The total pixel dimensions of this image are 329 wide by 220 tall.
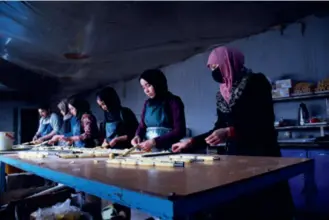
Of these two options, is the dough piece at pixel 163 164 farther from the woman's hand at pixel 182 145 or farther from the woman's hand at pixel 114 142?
the woman's hand at pixel 114 142

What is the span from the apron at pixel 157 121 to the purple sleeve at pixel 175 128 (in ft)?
0.20

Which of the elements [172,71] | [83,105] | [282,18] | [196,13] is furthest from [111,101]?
[172,71]

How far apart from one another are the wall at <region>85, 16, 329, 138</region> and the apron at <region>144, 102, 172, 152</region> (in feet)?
7.34

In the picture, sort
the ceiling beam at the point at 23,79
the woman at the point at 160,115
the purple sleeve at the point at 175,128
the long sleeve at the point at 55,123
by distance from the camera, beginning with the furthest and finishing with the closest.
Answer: the ceiling beam at the point at 23,79
the long sleeve at the point at 55,123
the woman at the point at 160,115
the purple sleeve at the point at 175,128

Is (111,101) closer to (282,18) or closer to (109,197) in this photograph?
(109,197)

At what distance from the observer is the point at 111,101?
273 centimetres

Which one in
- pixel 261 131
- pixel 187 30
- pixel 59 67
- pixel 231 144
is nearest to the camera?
pixel 261 131

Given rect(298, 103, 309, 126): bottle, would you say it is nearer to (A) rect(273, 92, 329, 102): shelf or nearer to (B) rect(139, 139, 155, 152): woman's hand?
(A) rect(273, 92, 329, 102): shelf

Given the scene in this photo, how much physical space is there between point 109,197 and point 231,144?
34.8 inches

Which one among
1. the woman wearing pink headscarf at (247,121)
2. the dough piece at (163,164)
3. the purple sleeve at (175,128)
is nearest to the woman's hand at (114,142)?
the purple sleeve at (175,128)

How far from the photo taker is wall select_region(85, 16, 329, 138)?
11.1 feet

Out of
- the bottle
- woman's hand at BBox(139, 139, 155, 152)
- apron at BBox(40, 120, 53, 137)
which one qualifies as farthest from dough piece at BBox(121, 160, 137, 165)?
apron at BBox(40, 120, 53, 137)

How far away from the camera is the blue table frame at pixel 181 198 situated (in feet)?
1.91

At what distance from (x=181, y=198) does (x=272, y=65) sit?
359 cm
